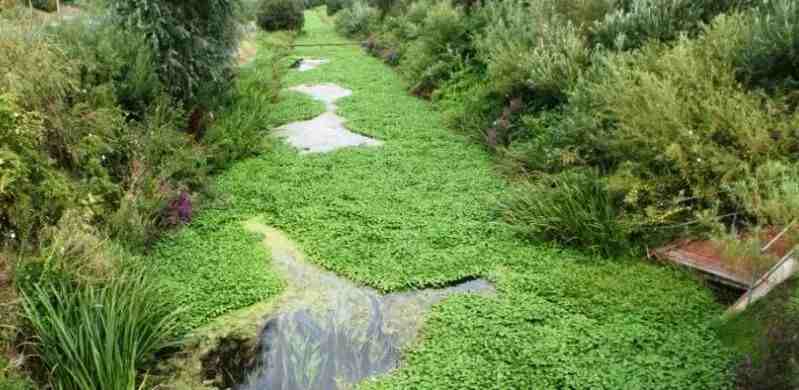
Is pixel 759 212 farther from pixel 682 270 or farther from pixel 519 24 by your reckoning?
pixel 519 24

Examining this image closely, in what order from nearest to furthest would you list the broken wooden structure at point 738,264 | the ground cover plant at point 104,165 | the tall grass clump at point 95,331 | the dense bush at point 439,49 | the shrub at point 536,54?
the tall grass clump at point 95,331
the ground cover plant at point 104,165
the broken wooden structure at point 738,264
the shrub at point 536,54
the dense bush at point 439,49

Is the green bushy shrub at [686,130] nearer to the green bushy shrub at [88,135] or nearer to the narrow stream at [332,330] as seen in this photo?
the narrow stream at [332,330]

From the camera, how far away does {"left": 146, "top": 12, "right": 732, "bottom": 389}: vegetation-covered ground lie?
11.4 ft

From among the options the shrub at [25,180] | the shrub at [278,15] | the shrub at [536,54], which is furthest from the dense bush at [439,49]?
the shrub at [278,15]

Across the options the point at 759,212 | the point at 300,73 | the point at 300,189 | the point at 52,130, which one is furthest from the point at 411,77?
the point at 759,212

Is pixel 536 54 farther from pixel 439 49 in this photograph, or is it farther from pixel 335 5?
pixel 335 5

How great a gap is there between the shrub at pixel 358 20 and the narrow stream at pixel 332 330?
16753 mm

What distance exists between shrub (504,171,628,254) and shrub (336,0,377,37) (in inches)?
622

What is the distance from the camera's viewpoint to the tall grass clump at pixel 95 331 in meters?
3.21

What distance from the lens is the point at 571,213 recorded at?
4.96 m

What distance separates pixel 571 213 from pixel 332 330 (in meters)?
2.35

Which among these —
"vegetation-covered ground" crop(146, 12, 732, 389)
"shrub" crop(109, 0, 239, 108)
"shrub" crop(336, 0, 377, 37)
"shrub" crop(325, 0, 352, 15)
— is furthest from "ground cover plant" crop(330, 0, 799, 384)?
"shrub" crop(325, 0, 352, 15)

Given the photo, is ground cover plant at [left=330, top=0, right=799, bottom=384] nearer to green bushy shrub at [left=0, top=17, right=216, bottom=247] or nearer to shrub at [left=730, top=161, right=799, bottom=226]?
shrub at [left=730, top=161, right=799, bottom=226]

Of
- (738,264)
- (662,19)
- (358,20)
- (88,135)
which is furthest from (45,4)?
(738,264)
